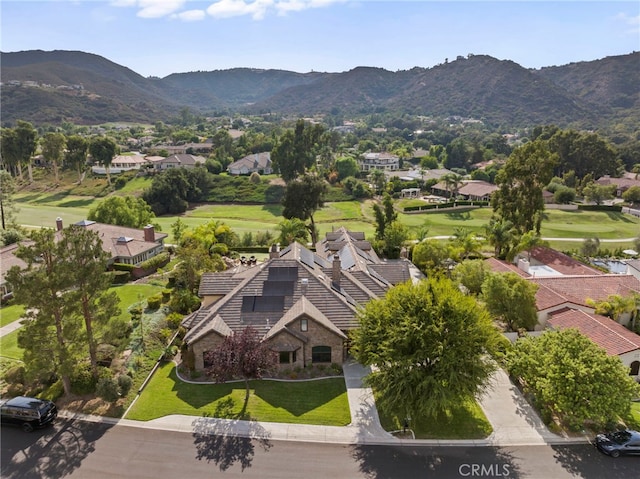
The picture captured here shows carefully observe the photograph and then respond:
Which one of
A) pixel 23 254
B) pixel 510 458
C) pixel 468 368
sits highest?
pixel 23 254

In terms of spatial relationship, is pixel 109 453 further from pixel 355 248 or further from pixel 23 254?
pixel 355 248

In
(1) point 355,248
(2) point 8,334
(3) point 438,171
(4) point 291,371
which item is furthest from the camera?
(3) point 438,171

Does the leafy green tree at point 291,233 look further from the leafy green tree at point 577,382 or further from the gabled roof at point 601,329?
the leafy green tree at point 577,382

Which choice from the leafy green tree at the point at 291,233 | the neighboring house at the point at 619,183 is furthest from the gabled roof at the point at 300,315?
the neighboring house at the point at 619,183

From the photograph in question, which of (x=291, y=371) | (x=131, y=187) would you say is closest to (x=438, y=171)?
(x=131, y=187)

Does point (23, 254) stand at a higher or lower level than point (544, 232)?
higher

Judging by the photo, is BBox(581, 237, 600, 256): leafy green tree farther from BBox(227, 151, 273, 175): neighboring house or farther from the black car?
BBox(227, 151, 273, 175): neighboring house
